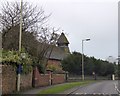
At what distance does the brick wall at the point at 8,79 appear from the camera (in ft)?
77.9

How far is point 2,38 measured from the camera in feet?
108

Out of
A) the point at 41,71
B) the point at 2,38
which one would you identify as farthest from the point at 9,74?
the point at 41,71

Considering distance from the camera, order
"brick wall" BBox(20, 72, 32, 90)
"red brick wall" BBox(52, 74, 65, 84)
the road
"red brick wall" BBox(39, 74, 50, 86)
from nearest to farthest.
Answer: the road
"brick wall" BBox(20, 72, 32, 90)
"red brick wall" BBox(39, 74, 50, 86)
"red brick wall" BBox(52, 74, 65, 84)

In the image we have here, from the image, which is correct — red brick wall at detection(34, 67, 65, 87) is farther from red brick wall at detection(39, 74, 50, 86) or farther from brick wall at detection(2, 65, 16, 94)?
brick wall at detection(2, 65, 16, 94)

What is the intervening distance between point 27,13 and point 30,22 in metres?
1.05

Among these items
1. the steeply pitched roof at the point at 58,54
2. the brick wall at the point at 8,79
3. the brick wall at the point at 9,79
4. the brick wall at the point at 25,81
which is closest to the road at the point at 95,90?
the brick wall at the point at 25,81

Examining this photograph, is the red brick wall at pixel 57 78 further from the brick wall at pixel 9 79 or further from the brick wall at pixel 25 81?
the brick wall at pixel 9 79

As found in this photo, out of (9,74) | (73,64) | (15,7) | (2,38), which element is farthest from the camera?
(73,64)

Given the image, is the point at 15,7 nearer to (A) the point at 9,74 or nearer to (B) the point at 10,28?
(B) the point at 10,28

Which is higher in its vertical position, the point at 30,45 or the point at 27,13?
the point at 27,13

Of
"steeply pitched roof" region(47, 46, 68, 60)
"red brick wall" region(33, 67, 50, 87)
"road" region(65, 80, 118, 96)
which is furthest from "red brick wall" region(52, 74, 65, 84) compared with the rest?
"steeply pitched roof" region(47, 46, 68, 60)

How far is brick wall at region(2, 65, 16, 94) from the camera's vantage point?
77.9 ft

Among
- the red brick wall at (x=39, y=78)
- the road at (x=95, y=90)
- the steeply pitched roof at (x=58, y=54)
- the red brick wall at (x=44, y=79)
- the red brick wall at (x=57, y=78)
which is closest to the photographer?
the road at (x=95, y=90)

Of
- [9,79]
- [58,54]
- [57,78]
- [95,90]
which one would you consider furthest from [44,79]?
[58,54]
